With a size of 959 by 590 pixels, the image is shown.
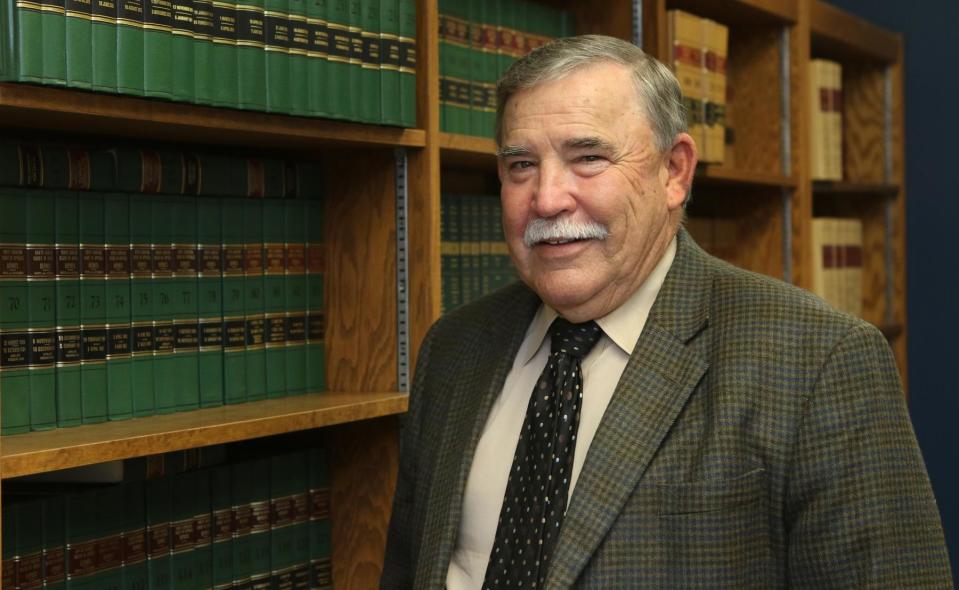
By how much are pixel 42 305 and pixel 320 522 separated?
2.30 feet

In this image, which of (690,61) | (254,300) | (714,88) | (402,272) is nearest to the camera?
(254,300)

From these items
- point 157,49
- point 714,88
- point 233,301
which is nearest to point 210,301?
point 233,301

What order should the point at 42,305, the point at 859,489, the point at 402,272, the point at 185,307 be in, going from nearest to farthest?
the point at 859,489, the point at 42,305, the point at 185,307, the point at 402,272

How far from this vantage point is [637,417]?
141 centimetres

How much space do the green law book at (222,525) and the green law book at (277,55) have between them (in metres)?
0.62

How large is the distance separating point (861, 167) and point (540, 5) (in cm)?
166

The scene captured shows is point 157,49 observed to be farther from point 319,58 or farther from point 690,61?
point 690,61

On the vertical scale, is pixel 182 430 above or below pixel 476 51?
below

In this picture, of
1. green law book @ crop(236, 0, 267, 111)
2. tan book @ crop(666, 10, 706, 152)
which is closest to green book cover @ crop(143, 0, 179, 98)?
green law book @ crop(236, 0, 267, 111)

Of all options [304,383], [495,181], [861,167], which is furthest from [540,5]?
[861,167]

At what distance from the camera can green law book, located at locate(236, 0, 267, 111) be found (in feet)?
5.56

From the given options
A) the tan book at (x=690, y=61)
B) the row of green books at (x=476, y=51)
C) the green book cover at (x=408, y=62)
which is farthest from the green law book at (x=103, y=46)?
the tan book at (x=690, y=61)

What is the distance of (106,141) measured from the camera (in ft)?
5.99

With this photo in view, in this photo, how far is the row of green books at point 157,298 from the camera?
1617 mm
